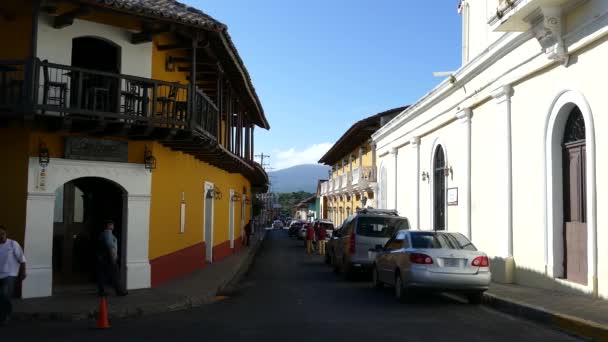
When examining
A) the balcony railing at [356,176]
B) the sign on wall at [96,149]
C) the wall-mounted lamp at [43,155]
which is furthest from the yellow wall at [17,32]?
the balcony railing at [356,176]

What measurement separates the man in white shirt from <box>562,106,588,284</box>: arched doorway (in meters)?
9.66

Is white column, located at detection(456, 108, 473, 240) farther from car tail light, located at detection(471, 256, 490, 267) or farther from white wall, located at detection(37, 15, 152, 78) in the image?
white wall, located at detection(37, 15, 152, 78)

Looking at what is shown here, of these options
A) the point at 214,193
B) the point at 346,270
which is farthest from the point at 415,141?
the point at 214,193

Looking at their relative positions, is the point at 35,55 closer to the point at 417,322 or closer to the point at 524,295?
the point at 417,322

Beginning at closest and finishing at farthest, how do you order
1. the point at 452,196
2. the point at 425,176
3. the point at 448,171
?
1. the point at 452,196
2. the point at 448,171
3. the point at 425,176

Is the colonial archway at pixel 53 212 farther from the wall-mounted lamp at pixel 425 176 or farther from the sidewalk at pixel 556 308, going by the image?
the wall-mounted lamp at pixel 425 176

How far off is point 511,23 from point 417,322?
636 cm

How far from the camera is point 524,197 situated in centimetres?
1293

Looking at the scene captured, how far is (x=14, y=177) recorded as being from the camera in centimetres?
1130

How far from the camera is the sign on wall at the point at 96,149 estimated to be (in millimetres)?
11773

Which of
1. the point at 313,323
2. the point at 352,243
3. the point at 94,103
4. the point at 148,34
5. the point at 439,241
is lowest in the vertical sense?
the point at 313,323

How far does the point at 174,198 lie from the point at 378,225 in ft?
17.5

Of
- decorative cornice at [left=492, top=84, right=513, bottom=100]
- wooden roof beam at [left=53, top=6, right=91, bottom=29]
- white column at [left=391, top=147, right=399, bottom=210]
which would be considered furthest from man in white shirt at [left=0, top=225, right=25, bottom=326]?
white column at [left=391, top=147, right=399, bottom=210]

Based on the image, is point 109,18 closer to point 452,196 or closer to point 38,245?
point 38,245
